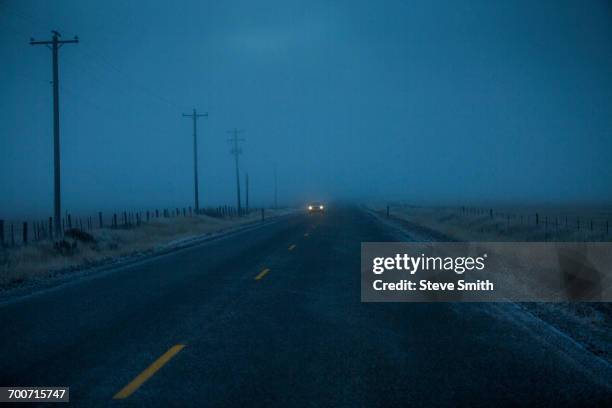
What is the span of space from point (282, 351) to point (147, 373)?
1755mm

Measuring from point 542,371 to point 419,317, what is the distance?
10.5 ft

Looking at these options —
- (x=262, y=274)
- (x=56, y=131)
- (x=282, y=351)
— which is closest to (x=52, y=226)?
(x=56, y=131)

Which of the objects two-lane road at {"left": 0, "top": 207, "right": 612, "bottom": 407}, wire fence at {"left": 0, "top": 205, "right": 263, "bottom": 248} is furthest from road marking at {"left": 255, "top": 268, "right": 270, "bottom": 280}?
wire fence at {"left": 0, "top": 205, "right": 263, "bottom": 248}

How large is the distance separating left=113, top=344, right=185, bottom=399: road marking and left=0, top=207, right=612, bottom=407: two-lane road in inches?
0.7

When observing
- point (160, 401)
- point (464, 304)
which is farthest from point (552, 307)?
point (160, 401)

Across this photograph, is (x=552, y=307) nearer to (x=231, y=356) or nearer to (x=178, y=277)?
(x=231, y=356)

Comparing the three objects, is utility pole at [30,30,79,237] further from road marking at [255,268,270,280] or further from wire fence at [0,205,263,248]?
road marking at [255,268,270,280]

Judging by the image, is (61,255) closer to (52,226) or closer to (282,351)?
(52,226)

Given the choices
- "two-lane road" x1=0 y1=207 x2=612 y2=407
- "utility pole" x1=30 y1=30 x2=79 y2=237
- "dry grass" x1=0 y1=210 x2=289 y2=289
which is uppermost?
"utility pole" x1=30 y1=30 x2=79 y2=237

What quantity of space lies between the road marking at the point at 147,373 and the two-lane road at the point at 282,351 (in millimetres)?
19

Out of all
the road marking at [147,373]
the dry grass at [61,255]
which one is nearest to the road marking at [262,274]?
the dry grass at [61,255]

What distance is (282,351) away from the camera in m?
7.14

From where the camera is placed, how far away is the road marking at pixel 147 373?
221 inches

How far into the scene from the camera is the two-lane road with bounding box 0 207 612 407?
5.59 meters
